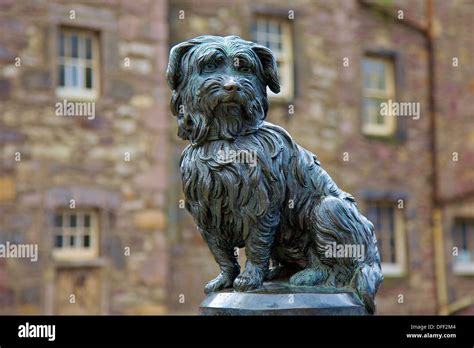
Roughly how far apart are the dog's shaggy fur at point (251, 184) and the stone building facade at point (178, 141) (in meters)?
7.61

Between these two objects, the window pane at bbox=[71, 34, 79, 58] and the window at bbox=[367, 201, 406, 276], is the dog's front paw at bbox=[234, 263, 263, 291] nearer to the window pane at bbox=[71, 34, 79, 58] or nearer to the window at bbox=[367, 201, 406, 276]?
the window pane at bbox=[71, 34, 79, 58]

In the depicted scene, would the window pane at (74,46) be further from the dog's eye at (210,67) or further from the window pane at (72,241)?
the dog's eye at (210,67)

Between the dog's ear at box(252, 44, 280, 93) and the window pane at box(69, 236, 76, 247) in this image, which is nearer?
the dog's ear at box(252, 44, 280, 93)

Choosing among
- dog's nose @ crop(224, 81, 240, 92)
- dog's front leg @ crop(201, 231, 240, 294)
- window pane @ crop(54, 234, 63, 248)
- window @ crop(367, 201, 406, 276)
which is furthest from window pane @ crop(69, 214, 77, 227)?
dog's nose @ crop(224, 81, 240, 92)

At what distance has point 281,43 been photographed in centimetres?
1502

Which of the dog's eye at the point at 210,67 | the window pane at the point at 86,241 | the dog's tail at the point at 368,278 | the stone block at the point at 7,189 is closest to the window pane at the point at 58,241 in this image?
the window pane at the point at 86,241

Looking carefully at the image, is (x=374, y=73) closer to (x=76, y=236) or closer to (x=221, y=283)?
(x=76, y=236)

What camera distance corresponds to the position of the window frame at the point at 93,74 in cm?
1233

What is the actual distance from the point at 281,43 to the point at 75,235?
5.19 metres

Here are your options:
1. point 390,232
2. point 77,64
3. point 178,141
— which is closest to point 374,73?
point 390,232

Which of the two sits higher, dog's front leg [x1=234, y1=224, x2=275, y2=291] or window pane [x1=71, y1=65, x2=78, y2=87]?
window pane [x1=71, y1=65, x2=78, y2=87]

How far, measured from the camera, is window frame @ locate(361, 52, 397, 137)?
16.0 m
